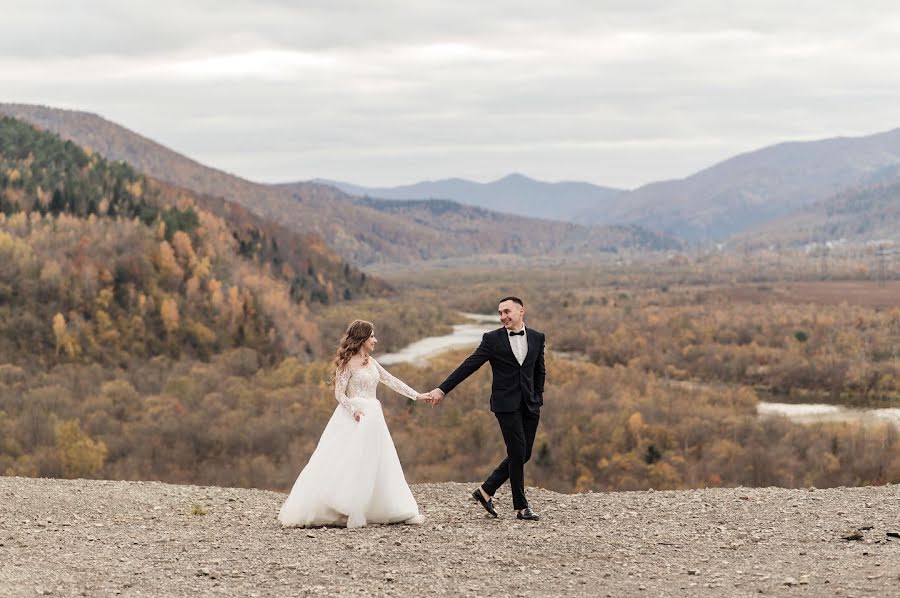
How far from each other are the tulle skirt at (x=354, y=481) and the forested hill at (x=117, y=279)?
99377 millimetres

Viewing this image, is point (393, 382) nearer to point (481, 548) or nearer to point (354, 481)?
point (354, 481)

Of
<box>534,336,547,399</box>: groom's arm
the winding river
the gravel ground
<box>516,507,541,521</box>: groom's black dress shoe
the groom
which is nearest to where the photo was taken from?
the gravel ground

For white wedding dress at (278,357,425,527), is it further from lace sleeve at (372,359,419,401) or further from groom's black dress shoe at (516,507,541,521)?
groom's black dress shoe at (516,507,541,521)

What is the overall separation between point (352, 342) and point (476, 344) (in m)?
103

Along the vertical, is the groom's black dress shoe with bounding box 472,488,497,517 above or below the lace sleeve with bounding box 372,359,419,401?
below

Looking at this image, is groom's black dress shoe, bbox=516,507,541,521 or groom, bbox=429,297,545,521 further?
groom's black dress shoe, bbox=516,507,541,521

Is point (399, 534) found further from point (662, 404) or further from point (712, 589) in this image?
point (662, 404)

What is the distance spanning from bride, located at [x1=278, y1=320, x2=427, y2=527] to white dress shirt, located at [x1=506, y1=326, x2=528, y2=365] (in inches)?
58.7

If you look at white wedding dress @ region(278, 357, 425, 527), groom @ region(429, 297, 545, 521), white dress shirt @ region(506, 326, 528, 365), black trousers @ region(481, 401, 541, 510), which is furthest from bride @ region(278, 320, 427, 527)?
white dress shirt @ region(506, 326, 528, 365)

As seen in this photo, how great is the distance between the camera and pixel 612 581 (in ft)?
38.4

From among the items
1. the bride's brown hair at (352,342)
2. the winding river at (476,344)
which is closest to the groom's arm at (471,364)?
the bride's brown hair at (352,342)

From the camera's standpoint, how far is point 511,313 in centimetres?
1378

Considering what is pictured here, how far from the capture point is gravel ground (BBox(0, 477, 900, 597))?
11406mm

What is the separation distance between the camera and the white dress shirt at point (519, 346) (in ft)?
46.1
